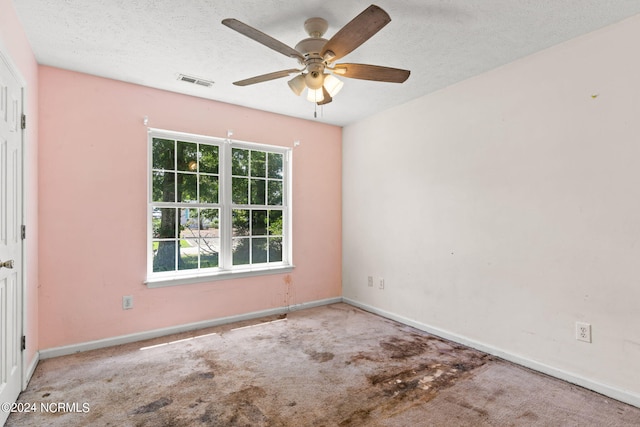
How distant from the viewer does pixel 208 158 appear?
383 cm

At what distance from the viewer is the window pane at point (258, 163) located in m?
4.17

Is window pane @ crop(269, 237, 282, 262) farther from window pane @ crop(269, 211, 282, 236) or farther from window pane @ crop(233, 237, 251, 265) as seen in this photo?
window pane @ crop(233, 237, 251, 265)

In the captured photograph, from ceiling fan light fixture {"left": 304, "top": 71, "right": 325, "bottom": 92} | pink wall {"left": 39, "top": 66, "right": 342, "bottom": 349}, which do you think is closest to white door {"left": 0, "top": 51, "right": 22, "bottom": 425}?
pink wall {"left": 39, "top": 66, "right": 342, "bottom": 349}

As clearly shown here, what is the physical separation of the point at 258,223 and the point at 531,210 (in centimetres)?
291

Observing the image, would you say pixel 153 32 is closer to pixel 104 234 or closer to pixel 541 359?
pixel 104 234

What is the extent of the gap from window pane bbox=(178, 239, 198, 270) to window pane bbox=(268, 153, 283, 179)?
50.3 inches

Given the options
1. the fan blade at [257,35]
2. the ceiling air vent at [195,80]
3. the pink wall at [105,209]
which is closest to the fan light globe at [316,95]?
the fan blade at [257,35]

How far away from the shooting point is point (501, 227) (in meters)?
2.94

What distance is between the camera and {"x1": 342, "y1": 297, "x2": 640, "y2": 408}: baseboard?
7.33 ft

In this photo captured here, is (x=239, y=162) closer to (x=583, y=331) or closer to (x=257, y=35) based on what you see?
(x=257, y=35)

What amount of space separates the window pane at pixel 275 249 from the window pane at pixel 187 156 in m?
1.30

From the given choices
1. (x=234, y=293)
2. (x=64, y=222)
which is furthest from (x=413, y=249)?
(x=64, y=222)

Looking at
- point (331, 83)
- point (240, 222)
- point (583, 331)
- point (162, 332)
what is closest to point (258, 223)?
point (240, 222)

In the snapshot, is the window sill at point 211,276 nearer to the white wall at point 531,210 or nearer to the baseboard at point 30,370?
the baseboard at point 30,370
